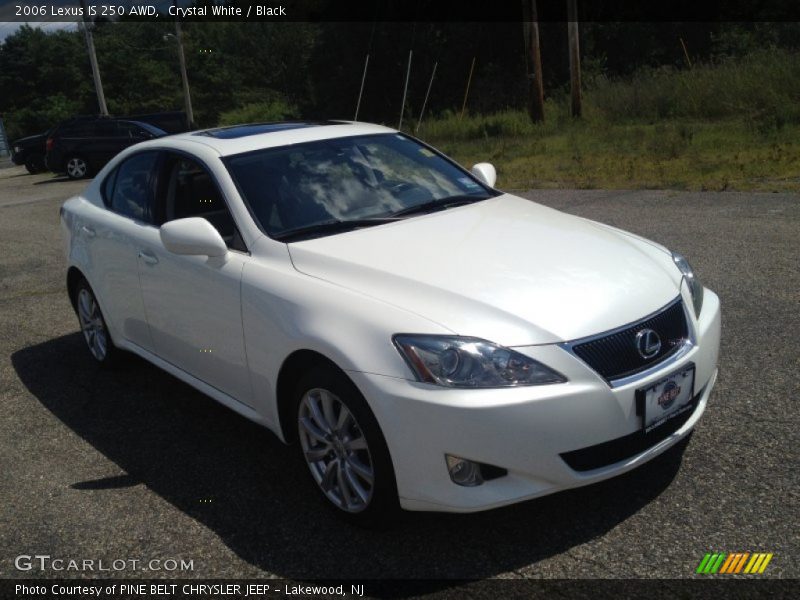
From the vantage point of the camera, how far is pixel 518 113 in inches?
912

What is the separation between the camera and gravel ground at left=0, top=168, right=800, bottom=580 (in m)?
3.27

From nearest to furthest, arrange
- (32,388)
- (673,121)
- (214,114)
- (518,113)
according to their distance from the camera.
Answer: (32,388)
(673,121)
(518,113)
(214,114)

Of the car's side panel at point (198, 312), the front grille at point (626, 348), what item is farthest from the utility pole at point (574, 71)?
the front grille at point (626, 348)

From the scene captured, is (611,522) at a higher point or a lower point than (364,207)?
lower

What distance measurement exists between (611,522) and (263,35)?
76.3m

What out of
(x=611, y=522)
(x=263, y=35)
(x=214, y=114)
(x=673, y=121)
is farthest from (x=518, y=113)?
(x=263, y=35)

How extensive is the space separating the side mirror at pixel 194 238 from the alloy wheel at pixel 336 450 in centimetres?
91

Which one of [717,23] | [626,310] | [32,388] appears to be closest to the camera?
[626,310]

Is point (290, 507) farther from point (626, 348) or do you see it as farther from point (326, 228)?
point (626, 348)

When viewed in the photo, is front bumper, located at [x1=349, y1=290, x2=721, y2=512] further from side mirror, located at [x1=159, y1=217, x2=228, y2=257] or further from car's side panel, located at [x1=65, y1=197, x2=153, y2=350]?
car's side panel, located at [x1=65, y1=197, x2=153, y2=350]

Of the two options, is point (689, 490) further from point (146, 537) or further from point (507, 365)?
point (146, 537)

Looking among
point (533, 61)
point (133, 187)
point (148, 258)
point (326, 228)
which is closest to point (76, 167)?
point (533, 61)

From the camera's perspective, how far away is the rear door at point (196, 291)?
13.3ft

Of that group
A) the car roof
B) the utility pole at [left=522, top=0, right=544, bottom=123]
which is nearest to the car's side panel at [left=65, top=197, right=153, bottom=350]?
the car roof
